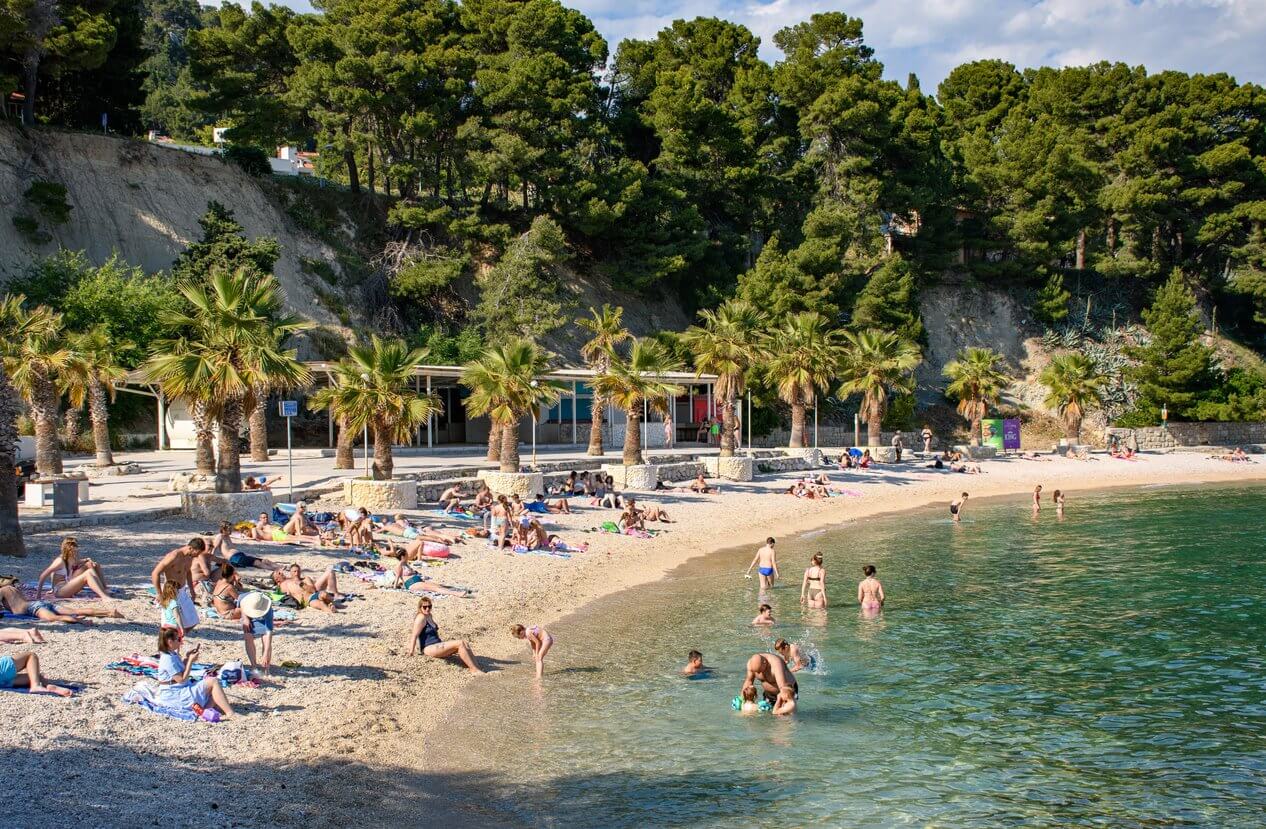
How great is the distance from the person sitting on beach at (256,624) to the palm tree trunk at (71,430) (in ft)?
75.6

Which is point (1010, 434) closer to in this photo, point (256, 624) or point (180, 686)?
point (256, 624)

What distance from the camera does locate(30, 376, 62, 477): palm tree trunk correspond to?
23.4 meters

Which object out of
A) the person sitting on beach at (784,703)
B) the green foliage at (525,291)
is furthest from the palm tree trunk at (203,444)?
the green foliage at (525,291)

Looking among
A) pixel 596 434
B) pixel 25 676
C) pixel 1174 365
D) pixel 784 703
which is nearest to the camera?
pixel 25 676

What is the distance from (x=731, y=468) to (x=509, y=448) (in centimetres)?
931

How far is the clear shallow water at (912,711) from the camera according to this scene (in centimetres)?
959

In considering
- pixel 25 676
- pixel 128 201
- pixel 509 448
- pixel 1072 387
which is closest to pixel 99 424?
pixel 509 448

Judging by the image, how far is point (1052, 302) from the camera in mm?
57094

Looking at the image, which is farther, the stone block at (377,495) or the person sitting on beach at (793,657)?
the stone block at (377,495)

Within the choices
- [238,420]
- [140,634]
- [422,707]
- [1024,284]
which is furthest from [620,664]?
[1024,284]

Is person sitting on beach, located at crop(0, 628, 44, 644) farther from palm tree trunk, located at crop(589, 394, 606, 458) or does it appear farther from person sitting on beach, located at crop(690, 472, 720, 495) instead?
palm tree trunk, located at crop(589, 394, 606, 458)

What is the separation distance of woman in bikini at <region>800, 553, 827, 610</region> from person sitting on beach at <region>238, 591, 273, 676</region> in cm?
903

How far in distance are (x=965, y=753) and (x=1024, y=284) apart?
175ft

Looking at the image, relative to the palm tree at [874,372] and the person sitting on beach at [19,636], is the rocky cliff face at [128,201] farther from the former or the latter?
the person sitting on beach at [19,636]
